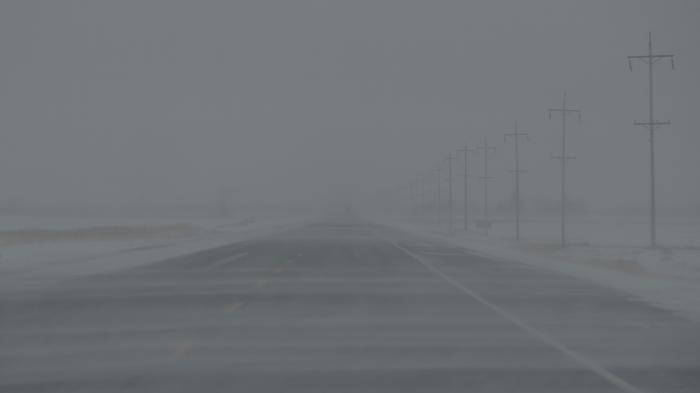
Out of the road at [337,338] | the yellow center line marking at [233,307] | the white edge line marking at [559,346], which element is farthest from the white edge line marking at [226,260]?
the yellow center line marking at [233,307]

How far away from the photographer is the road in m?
9.75

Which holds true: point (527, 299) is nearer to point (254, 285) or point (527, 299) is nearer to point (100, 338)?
point (254, 285)

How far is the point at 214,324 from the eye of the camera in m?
14.3

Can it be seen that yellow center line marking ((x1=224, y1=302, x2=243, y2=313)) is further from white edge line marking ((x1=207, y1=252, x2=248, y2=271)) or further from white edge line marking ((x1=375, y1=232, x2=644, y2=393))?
white edge line marking ((x1=207, y1=252, x2=248, y2=271))

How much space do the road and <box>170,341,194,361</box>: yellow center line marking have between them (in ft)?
0.09

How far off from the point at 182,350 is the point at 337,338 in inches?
95.4

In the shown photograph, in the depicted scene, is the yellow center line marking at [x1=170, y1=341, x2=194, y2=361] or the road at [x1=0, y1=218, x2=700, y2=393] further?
Answer: the yellow center line marking at [x1=170, y1=341, x2=194, y2=361]

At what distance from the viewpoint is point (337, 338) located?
42.5 ft

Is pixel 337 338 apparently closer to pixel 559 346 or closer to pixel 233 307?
pixel 559 346

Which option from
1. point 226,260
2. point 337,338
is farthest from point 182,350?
point 226,260

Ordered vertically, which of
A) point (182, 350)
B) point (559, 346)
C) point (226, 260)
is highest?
point (182, 350)

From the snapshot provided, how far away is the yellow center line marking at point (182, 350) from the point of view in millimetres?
11188

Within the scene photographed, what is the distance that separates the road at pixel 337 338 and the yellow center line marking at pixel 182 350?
0.09 feet

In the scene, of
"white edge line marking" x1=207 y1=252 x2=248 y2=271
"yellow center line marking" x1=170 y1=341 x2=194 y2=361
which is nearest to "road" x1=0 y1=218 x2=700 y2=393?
"yellow center line marking" x1=170 y1=341 x2=194 y2=361
